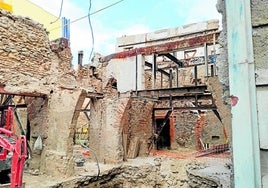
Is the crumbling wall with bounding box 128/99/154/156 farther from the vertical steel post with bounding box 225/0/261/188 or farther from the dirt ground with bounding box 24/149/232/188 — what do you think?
the vertical steel post with bounding box 225/0/261/188

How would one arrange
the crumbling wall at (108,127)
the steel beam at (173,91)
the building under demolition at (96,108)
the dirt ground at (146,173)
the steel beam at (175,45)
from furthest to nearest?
the crumbling wall at (108,127)
the steel beam at (175,45)
the steel beam at (173,91)
the dirt ground at (146,173)
the building under demolition at (96,108)

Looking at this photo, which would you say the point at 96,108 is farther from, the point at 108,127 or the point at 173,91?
the point at 173,91

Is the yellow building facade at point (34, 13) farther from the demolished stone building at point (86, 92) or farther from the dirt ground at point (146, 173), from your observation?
the dirt ground at point (146, 173)

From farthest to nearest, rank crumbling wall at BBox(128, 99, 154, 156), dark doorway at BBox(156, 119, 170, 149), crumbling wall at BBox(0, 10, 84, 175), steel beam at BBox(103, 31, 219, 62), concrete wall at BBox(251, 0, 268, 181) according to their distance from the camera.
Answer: dark doorway at BBox(156, 119, 170, 149) → crumbling wall at BBox(128, 99, 154, 156) → steel beam at BBox(103, 31, 219, 62) → crumbling wall at BBox(0, 10, 84, 175) → concrete wall at BBox(251, 0, 268, 181)

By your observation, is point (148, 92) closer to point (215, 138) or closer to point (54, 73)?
point (54, 73)

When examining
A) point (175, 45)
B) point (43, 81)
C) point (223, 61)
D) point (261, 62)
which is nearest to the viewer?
point (261, 62)

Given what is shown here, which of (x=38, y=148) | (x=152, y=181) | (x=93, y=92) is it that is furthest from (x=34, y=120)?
(x=152, y=181)

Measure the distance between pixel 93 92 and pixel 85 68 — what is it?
3830 mm

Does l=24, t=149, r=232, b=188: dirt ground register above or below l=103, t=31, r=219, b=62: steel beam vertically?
below

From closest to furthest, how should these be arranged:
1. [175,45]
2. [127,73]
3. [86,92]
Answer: [86,92], [175,45], [127,73]

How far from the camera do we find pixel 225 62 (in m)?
1.33

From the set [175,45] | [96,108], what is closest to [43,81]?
[96,108]

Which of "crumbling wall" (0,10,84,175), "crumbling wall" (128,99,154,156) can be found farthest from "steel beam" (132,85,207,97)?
"crumbling wall" (0,10,84,175)

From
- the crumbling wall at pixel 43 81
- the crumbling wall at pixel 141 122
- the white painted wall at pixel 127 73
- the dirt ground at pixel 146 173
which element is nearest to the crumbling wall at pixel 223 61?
the dirt ground at pixel 146 173
